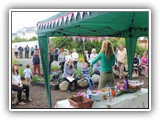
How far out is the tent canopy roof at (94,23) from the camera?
2316 millimetres

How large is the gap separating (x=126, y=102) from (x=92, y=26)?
92 cm

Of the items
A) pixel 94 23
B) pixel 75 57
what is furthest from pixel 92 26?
pixel 75 57

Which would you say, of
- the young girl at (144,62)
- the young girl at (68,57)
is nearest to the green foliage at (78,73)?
the young girl at (68,57)

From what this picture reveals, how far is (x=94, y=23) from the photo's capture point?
8.14 ft

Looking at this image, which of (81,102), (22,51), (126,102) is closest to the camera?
(81,102)

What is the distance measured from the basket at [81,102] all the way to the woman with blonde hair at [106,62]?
32 cm

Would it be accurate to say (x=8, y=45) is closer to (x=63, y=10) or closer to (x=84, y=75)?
(x=63, y=10)

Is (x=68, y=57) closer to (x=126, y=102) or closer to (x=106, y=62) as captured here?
(x=106, y=62)

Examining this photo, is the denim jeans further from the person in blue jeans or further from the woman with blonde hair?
the woman with blonde hair

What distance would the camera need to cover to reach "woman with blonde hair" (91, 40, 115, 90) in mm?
2365

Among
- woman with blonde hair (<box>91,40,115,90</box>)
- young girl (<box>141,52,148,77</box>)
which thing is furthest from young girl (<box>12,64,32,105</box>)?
young girl (<box>141,52,148,77</box>)

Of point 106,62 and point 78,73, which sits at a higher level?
point 106,62
